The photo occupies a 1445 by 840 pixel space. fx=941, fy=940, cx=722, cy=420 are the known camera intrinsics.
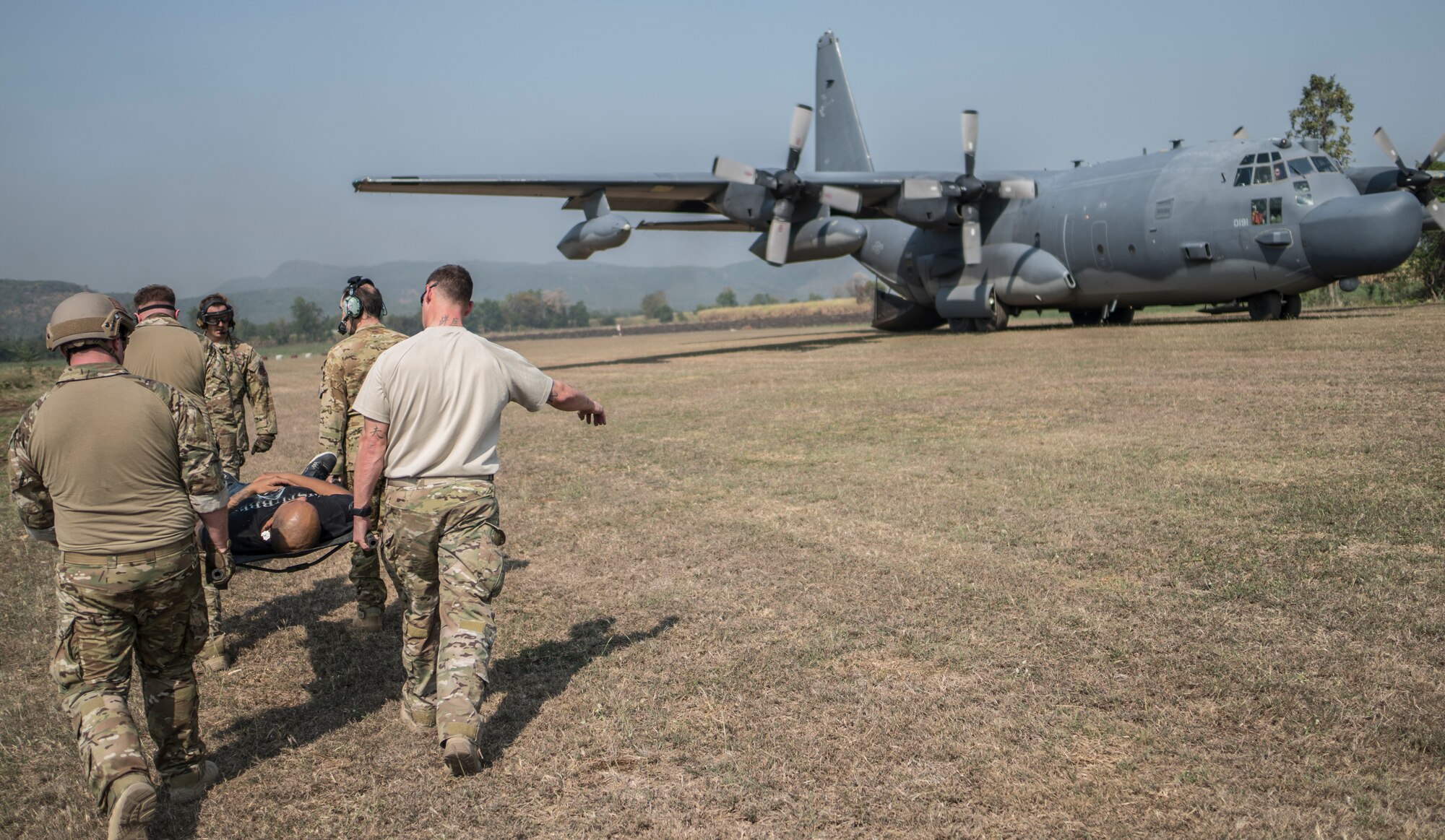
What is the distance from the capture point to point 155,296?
6629 mm

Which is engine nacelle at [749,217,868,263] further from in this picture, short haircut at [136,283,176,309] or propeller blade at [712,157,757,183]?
short haircut at [136,283,176,309]

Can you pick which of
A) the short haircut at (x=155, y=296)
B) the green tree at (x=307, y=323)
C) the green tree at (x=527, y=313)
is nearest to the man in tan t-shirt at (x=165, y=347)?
the short haircut at (x=155, y=296)

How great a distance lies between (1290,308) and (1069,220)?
6272 millimetres

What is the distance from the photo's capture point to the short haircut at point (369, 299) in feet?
21.3

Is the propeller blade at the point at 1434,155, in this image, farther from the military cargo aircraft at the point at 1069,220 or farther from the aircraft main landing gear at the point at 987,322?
the aircraft main landing gear at the point at 987,322

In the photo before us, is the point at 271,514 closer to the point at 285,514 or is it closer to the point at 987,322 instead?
the point at 285,514

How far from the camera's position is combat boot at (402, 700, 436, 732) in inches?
195

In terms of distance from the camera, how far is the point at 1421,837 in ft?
11.4

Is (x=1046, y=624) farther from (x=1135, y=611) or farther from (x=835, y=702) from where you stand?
(x=835, y=702)

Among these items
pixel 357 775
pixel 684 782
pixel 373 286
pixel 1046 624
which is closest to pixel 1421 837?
pixel 1046 624

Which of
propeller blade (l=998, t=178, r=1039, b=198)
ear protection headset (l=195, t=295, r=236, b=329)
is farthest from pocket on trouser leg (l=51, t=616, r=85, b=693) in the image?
propeller blade (l=998, t=178, r=1039, b=198)

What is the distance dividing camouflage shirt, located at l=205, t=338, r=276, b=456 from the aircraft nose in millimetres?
22736

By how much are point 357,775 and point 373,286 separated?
3334mm

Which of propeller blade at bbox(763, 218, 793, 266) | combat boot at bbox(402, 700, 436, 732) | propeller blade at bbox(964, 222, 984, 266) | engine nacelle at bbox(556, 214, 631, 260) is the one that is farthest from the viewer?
propeller blade at bbox(964, 222, 984, 266)
